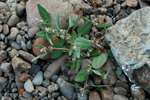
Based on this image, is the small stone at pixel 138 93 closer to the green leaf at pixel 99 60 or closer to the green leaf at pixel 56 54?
the green leaf at pixel 99 60

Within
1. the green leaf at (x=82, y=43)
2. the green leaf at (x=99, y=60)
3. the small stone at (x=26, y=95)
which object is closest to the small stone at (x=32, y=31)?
the green leaf at (x=82, y=43)

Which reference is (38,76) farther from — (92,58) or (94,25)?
(94,25)

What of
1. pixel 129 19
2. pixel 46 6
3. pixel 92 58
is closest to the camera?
pixel 129 19

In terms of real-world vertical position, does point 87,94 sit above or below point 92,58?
below

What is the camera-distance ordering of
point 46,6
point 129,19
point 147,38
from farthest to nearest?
point 46,6 → point 129,19 → point 147,38

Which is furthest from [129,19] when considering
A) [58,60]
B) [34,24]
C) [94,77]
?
[34,24]

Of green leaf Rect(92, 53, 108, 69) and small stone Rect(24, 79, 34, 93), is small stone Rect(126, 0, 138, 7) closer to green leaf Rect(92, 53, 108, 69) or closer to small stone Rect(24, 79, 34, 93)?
green leaf Rect(92, 53, 108, 69)

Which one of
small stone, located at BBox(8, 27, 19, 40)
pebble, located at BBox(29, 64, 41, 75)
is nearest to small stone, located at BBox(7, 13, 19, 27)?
small stone, located at BBox(8, 27, 19, 40)
